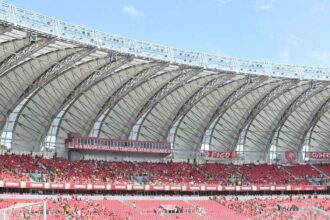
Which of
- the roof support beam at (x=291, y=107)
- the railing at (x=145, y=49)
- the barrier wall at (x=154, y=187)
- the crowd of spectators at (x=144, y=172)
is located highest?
the railing at (x=145, y=49)

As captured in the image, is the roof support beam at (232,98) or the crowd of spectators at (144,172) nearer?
the crowd of spectators at (144,172)

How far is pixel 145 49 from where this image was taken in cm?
5600

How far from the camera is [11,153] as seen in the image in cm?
6562

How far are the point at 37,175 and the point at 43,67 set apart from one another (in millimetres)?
12843

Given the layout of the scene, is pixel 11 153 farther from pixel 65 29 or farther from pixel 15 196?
pixel 65 29

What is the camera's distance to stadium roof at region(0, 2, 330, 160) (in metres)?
51.3

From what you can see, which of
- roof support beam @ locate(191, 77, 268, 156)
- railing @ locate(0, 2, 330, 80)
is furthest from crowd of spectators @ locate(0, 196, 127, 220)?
roof support beam @ locate(191, 77, 268, 156)

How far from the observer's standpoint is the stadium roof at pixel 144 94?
51281mm

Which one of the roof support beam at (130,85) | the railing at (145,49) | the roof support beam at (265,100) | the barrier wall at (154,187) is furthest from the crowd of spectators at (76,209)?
the roof support beam at (265,100)

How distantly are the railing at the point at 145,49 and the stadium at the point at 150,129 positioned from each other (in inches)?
5.2

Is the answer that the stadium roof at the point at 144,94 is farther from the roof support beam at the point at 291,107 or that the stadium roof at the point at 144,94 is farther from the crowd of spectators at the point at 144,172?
the crowd of spectators at the point at 144,172

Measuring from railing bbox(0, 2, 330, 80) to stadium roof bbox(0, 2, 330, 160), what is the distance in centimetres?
11

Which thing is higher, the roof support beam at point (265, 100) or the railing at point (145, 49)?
the railing at point (145, 49)

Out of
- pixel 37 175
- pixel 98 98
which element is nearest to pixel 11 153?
pixel 37 175
